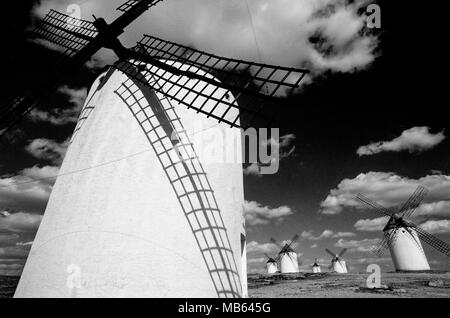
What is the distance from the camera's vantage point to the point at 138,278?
474 centimetres

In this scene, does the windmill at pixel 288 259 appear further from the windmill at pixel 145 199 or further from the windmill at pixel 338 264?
the windmill at pixel 145 199

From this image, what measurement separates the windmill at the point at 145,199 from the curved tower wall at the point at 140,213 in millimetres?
19

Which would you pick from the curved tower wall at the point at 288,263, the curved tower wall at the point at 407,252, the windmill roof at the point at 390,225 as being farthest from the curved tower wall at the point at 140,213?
the curved tower wall at the point at 288,263

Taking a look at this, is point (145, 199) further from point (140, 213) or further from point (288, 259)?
point (288, 259)

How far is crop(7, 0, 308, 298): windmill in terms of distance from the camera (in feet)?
15.9

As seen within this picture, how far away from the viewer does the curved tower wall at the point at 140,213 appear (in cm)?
483

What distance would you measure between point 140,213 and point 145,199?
10.9 inches

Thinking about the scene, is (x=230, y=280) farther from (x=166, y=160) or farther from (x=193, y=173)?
(x=166, y=160)

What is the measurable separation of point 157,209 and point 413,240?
997 inches

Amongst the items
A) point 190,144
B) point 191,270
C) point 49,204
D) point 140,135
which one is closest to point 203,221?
point 191,270

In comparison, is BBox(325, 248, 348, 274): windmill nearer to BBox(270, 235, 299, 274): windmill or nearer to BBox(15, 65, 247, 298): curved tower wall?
BBox(270, 235, 299, 274): windmill

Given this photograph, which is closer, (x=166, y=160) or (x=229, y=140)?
(x=166, y=160)

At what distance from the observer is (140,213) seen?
5.19m
